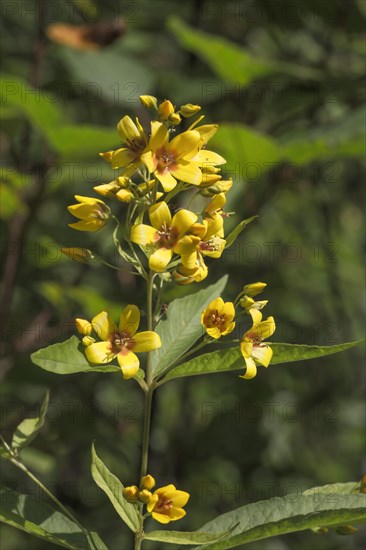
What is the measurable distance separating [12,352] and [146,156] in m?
2.02

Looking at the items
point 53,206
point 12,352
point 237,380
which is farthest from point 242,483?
point 53,206

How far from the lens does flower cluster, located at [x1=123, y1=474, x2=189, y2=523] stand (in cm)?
155

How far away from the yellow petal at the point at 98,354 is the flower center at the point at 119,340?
2cm

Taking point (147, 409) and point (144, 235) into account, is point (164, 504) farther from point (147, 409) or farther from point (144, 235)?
point (144, 235)

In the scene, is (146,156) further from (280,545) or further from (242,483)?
(280,545)

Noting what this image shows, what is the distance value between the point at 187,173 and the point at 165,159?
0.05 metres

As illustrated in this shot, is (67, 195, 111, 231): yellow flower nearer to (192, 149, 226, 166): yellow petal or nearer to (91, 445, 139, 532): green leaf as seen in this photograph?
(192, 149, 226, 166): yellow petal

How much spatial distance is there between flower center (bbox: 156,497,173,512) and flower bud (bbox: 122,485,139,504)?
0.06m

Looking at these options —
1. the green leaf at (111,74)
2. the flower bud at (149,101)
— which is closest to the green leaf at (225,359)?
the flower bud at (149,101)

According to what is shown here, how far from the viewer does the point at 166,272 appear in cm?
167

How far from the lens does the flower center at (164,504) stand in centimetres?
161

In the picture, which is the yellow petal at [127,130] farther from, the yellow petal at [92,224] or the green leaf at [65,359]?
the green leaf at [65,359]

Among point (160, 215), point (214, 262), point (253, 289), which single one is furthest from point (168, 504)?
point (214, 262)

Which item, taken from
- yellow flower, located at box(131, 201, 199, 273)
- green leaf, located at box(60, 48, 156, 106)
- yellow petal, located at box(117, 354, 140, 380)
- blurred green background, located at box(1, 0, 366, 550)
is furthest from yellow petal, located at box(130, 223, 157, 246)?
green leaf, located at box(60, 48, 156, 106)
